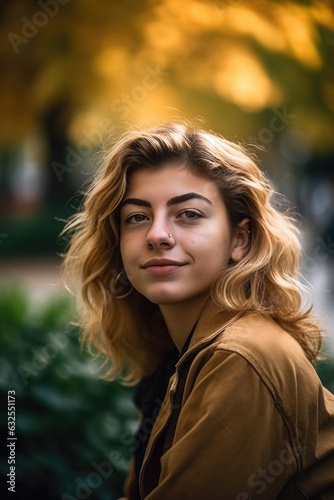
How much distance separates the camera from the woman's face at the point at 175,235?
2.45 m

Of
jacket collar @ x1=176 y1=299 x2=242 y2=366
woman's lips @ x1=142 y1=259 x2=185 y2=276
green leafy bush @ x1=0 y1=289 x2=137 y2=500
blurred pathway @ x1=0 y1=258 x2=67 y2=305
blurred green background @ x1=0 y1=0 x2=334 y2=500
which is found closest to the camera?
jacket collar @ x1=176 y1=299 x2=242 y2=366

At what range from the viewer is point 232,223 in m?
2.63

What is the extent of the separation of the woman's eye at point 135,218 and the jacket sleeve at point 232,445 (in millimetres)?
650

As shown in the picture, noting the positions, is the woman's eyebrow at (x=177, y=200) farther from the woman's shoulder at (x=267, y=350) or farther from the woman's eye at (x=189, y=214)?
the woman's shoulder at (x=267, y=350)

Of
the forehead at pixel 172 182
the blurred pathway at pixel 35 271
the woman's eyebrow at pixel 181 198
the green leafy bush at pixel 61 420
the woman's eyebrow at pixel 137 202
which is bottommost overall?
the blurred pathway at pixel 35 271

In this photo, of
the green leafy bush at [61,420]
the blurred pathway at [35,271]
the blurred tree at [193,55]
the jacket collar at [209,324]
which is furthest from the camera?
the blurred pathway at [35,271]

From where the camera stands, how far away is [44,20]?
6379mm

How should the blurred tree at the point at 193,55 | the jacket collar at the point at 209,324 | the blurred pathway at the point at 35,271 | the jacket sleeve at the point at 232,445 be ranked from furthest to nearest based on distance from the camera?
the blurred pathway at the point at 35,271 < the blurred tree at the point at 193,55 < the jacket collar at the point at 209,324 < the jacket sleeve at the point at 232,445

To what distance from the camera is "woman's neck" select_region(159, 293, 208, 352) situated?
262 centimetres

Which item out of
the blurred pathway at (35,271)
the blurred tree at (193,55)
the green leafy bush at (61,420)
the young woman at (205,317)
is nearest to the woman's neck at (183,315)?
the young woman at (205,317)

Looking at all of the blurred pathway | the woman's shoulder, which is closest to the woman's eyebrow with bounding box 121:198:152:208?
the woman's shoulder

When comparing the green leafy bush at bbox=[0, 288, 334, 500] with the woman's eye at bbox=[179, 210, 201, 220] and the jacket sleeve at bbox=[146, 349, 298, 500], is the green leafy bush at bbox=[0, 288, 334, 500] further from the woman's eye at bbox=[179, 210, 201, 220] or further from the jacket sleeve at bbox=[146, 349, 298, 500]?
the woman's eye at bbox=[179, 210, 201, 220]

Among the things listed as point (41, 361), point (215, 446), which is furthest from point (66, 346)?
point (215, 446)

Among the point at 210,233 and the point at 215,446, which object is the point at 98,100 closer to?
the point at 210,233
